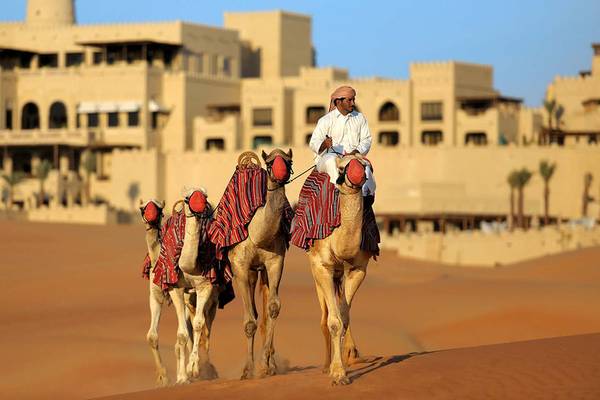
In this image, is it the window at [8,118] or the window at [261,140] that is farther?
the window at [8,118]

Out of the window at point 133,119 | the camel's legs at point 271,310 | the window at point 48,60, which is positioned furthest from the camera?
the window at point 48,60

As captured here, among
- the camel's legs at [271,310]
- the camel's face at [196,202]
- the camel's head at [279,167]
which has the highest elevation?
the camel's head at [279,167]

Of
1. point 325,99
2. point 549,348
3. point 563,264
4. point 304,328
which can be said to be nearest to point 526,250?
point 563,264

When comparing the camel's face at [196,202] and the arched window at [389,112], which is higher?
the arched window at [389,112]

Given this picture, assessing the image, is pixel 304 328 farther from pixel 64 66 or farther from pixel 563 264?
pixel 64 66

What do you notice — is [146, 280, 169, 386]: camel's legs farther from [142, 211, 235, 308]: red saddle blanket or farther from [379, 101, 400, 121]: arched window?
[379, 101, 400, 121]: arched window

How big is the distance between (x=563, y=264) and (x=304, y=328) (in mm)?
27538

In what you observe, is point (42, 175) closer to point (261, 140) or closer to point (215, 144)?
point (215, 144)

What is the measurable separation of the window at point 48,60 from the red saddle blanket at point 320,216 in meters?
86.6

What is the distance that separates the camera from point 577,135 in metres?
95.3

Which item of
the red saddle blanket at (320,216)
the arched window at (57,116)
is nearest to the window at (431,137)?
the arched window at (57,116)

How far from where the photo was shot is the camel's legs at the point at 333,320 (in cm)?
1842

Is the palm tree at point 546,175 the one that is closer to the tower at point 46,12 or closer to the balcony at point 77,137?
the balcony at point 77,137

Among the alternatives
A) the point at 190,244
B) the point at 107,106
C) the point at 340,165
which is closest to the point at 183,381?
the point at 190,244
